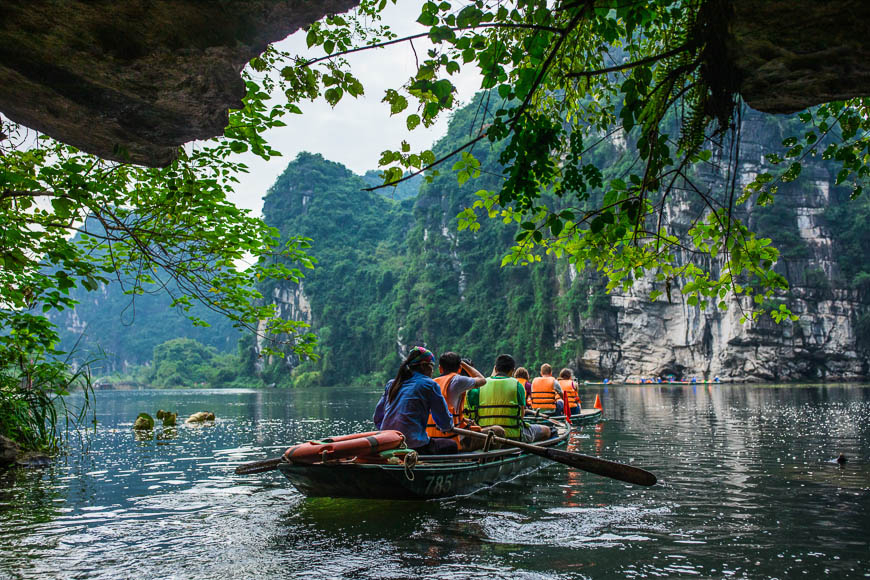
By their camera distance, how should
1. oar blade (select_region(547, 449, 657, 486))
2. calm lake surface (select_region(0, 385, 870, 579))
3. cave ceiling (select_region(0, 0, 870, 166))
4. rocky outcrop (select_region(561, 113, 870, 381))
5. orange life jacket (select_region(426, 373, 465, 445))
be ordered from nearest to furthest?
cave ceiling (select_region(0, 0, 870, 166)) → calm lake surface (select_region(0, 385, 870, 579)) → oar blade (select_region(547, 449, 657, 486)) → orange life jacket (select_region(426, 373, 465, 445)) → rocky outcrop (select_region(561, 113, 870, 381))

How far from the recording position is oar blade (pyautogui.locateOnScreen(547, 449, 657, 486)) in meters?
5.23

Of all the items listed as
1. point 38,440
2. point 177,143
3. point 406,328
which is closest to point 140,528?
point 177,143

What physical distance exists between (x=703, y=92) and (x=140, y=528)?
5784mm

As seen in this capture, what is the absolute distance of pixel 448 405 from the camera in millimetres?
6953

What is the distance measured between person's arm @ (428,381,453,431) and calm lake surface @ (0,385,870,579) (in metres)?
0.81

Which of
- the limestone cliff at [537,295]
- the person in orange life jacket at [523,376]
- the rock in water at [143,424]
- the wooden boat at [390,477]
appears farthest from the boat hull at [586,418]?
the rock in water at [143,424]

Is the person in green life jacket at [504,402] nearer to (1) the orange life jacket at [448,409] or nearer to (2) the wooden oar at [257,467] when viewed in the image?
(1) the orange life jacket at [448,409]

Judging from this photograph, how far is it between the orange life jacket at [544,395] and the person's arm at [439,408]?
21.9 ft

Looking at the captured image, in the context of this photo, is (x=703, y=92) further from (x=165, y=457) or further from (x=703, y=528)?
(x=165, y=457)

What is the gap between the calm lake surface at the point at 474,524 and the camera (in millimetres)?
4254

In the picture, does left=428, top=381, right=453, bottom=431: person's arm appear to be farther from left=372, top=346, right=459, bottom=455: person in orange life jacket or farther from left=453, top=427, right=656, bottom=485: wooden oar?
left=453, top=427, right=656, bottom=485: wooden oar

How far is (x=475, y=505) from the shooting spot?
6.22m

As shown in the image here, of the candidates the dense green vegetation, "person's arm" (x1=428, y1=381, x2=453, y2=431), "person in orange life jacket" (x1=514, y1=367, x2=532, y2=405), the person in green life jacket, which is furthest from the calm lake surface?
the dense green vegetation

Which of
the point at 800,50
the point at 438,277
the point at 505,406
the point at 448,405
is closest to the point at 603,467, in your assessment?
the point at 448,405
